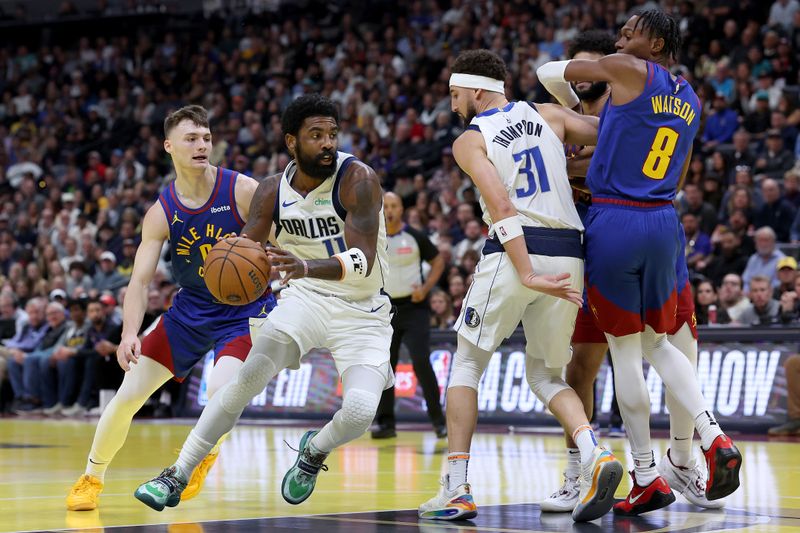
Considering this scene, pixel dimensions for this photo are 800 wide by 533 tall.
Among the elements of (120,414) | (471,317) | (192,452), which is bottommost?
(192,452)

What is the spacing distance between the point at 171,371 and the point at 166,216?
2.90ft

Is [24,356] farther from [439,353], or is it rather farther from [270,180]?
[270,180]

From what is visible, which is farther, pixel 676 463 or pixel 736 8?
pixel 736 8

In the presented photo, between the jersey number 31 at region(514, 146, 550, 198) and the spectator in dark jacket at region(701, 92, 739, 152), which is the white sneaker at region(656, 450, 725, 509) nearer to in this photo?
the jersey number 31 at region(514, 146, 550, 198)

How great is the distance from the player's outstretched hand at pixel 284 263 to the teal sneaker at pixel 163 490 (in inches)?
46.4

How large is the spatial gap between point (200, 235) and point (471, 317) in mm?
1788

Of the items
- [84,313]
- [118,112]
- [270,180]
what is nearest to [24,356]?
[84,313]

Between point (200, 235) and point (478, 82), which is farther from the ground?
point (478, 82)

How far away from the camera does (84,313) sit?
58.9 feet

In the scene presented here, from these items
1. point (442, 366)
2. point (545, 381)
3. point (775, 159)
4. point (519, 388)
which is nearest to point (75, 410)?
point (442, 366)

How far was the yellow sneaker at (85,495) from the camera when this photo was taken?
6.66m

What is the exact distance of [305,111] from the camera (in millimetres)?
6301

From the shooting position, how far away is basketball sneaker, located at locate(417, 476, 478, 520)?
598 cm

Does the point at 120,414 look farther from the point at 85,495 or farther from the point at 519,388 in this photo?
the point at 519,388
